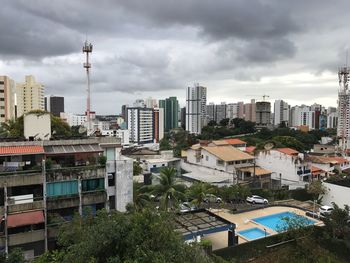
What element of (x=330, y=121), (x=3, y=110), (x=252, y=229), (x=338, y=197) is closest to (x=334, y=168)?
(x=338, y=197)

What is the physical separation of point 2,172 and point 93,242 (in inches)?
437

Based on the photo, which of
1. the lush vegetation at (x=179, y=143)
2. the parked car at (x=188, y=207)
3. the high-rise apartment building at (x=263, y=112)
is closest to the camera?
the parked car at (x=188, y=207)

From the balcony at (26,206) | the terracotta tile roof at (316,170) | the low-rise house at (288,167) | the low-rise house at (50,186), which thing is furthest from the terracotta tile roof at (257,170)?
the balcony at (26,206)

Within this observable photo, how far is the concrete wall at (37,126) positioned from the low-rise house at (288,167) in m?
28.6

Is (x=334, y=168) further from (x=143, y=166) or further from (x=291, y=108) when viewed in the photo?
(x=291, y=108)

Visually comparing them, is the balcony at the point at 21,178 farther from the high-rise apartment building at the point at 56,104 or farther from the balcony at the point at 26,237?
the high-rise apartment building at the point at 56,104

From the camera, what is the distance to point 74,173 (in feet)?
62.9

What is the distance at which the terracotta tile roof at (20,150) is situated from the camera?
18328 millimetres

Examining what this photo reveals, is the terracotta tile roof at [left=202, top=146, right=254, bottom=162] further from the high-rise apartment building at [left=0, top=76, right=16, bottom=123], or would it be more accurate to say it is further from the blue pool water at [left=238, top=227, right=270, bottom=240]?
the high-rise apartment building at [left=0, top=76, right=16, bottom=123]

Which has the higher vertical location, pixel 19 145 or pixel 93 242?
pixel 19 145

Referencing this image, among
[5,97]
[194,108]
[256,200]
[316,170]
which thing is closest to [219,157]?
[256,200]

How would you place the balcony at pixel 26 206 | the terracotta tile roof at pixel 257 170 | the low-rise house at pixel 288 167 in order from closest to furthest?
1. the balcony at pixel 26 206
2. the terracotta tile roof at pixel 257 170
3. the low-rise house at pixel 288 167

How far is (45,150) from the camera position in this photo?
19734mm

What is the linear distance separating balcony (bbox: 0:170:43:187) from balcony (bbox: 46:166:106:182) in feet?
2.00
